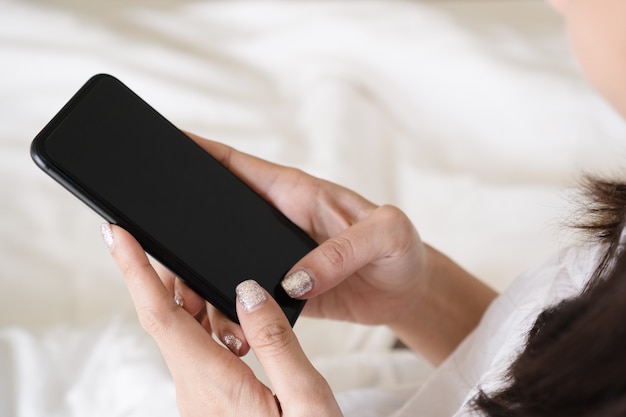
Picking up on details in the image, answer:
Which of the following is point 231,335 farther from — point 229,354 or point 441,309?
point 441,309

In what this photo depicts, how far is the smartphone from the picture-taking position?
0.53m

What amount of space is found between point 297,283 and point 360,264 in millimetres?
67

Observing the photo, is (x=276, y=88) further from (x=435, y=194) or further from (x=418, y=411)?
(x=418, y=411)

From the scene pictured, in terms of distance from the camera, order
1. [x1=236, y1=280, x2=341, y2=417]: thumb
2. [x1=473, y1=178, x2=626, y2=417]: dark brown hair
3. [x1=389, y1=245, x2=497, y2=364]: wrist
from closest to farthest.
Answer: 1. [x1=473, y1=178, x2=626, y2=417]: dark brown hair
2. [x1=236, y1=280, x2=341, y2=417]: thumb
3. [x1=389, y1=245, x2=497, y2=364]: wrist

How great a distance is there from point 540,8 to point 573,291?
89cm

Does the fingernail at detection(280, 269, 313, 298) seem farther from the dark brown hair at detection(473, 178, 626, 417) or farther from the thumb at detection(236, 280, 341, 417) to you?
the dark brown hair at detection(473, 178, 626, 417)

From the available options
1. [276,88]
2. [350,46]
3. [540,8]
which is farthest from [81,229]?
[540,8]

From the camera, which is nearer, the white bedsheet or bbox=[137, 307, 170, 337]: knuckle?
bbox=[137, 307, 170, 337]: knuckle

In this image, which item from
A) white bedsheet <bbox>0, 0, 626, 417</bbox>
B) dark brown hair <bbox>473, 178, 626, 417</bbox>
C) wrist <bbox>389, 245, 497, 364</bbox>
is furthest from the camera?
white bedsheet <bbox>0, 0, 626, 417</bbox>

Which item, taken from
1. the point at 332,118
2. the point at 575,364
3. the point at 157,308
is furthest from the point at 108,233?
the point at 332,118

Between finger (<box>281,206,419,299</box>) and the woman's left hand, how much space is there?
0.06m

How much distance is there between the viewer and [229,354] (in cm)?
53

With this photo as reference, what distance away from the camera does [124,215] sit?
536 millimetres

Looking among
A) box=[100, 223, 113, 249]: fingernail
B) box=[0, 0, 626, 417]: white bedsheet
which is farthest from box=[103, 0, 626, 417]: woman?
box=[0, 0, 626, 417]: white bedsheet
